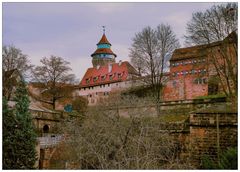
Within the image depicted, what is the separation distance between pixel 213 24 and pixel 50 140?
4.18 metres

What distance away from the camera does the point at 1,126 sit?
16.0 feet

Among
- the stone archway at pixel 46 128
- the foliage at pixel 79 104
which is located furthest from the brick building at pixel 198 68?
the stone archway at pixel 46 128

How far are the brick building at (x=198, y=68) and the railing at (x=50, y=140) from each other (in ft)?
11.0

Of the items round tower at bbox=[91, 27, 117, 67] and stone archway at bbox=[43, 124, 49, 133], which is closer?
stone archway at bbox=[43, 124, 49, 133]

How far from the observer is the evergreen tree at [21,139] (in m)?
4.95

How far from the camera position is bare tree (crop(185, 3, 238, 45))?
19.4 feet

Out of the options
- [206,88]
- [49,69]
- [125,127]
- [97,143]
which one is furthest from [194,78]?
[49,69]

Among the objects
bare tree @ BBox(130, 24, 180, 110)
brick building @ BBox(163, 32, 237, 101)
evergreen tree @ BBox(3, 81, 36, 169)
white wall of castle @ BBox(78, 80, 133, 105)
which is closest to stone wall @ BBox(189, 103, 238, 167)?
brick building @ BBox(163, 32, 237, 101)

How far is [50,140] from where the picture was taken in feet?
21.4

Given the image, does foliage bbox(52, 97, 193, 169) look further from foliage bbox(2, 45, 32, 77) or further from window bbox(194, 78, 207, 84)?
foliage bbox(2, 45, 32, 77)

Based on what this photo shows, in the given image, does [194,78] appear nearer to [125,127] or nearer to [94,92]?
[125,127]

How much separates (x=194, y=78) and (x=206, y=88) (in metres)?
0.51

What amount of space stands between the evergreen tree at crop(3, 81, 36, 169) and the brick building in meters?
3.71

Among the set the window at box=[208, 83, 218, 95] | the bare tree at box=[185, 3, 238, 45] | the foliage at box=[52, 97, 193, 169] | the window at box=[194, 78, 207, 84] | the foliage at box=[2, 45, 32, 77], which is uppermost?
the bare tree at box=[185, 3, 238, 45]
